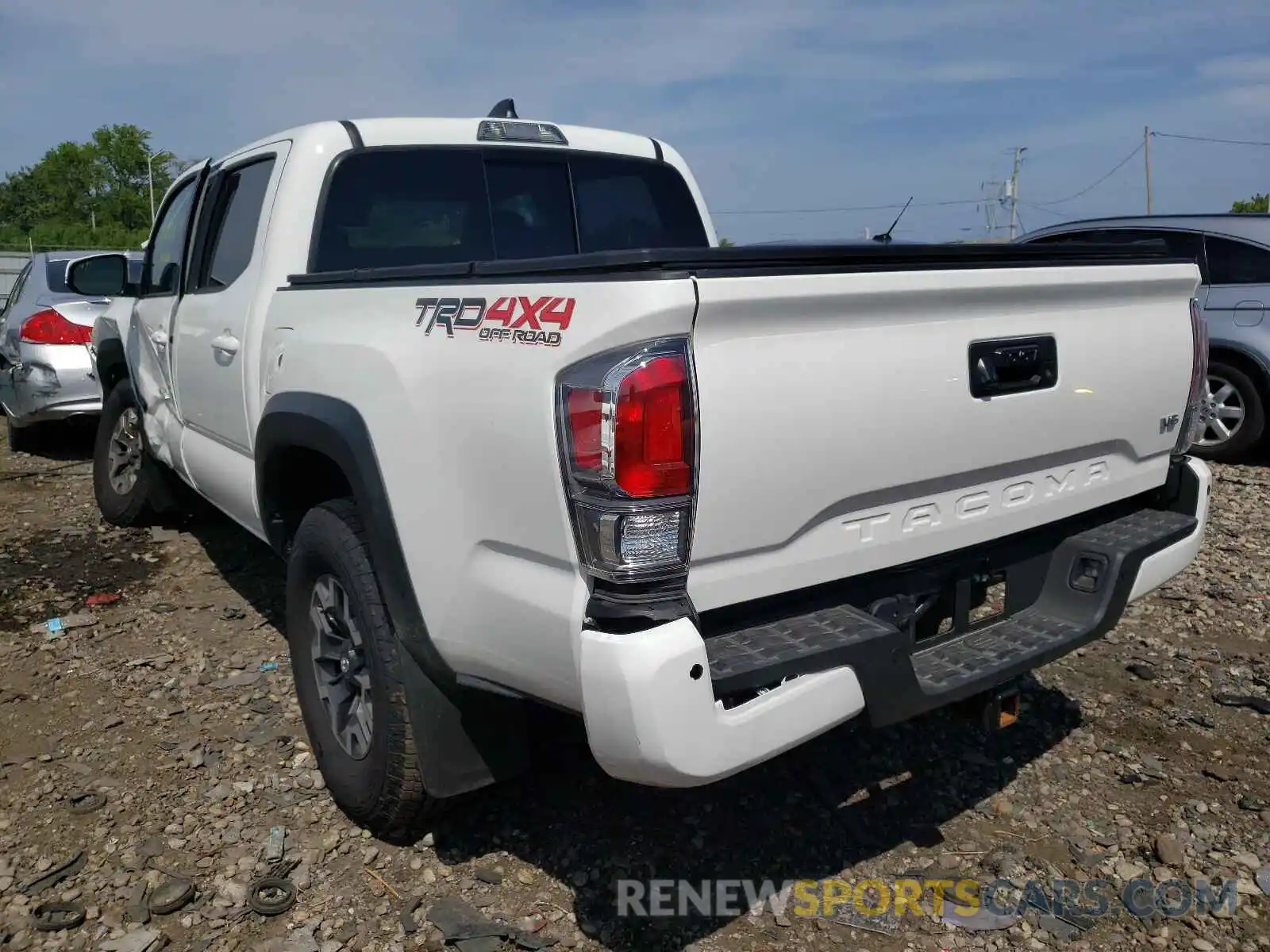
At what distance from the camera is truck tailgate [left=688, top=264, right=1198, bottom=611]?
2039 millimetres

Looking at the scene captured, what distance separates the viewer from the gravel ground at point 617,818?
2615mm

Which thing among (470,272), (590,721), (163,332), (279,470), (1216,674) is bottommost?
(1216,674)

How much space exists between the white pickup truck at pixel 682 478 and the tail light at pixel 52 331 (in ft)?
16.8

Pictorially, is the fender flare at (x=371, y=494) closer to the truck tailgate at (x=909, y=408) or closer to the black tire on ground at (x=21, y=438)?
the truck tailgate at (x=909, y=408)

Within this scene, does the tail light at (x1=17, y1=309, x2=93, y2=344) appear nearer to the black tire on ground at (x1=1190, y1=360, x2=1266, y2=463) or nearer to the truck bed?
the truck bed

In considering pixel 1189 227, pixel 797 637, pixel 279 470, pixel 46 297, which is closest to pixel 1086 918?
pixel 797 637

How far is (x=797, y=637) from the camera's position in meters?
2.20

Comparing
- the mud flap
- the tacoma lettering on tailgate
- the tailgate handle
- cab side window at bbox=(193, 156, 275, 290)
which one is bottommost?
the mud flap

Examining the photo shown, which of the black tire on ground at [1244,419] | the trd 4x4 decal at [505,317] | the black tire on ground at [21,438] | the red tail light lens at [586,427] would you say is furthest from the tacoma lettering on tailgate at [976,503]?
the black tire on ground at [21,438]

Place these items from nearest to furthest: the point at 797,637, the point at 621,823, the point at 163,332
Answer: the point at 797,637 < the point at 621,823 < the point at 163,332

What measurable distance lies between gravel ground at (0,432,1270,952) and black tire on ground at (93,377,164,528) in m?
1.54

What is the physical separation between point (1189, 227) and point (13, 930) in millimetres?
8088

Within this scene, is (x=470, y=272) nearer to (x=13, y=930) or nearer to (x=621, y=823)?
(x=621, y=823)

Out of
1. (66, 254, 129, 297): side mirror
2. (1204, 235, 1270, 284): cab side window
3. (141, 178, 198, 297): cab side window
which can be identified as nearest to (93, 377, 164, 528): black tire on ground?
(66, 254, 129, 297): side mirror
